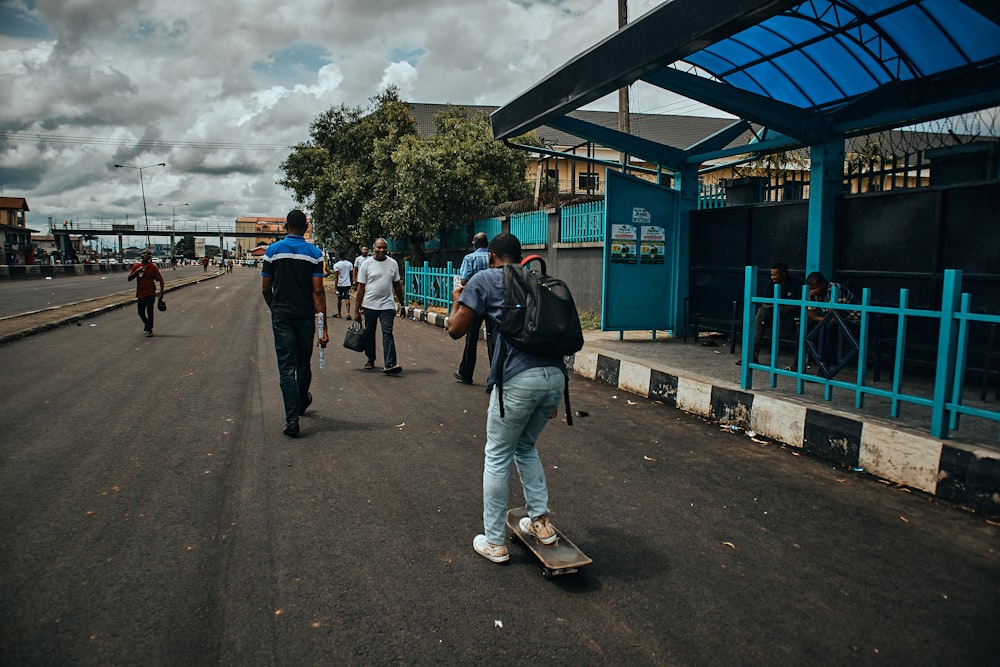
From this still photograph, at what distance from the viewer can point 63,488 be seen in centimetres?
430

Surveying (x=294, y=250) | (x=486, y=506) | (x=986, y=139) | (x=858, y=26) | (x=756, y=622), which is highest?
(x=858, y=26)

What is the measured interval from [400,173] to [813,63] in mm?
13875

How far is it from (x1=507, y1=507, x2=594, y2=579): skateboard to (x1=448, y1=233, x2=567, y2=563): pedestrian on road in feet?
0.15

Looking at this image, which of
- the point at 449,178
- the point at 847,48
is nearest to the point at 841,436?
the point at 847,48

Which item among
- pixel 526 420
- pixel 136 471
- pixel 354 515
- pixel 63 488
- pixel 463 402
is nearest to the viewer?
pixel 526 420

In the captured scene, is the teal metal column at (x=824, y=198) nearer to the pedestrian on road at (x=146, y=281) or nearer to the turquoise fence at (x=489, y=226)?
the pedestrian on road at (x=146, y=281)

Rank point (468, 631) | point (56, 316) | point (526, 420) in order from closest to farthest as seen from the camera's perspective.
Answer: point (468, 631) < point (526, 420) < point (56, 316)

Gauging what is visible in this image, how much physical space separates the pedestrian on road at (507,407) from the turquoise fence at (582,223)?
10.5 m

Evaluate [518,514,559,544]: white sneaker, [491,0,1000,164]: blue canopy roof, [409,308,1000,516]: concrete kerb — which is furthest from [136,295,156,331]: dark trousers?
[518,514,559,544]: white sneaker

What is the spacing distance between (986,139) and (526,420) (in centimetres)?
694

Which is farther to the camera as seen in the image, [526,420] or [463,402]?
[463,402]

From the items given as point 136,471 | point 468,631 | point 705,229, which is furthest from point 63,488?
point 705,229

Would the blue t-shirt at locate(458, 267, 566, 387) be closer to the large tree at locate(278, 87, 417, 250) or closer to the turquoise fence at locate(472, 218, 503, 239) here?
the turquoise fence at locate(472, 218, 503, 239)

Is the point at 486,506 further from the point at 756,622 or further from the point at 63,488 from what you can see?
the point at 63,488
